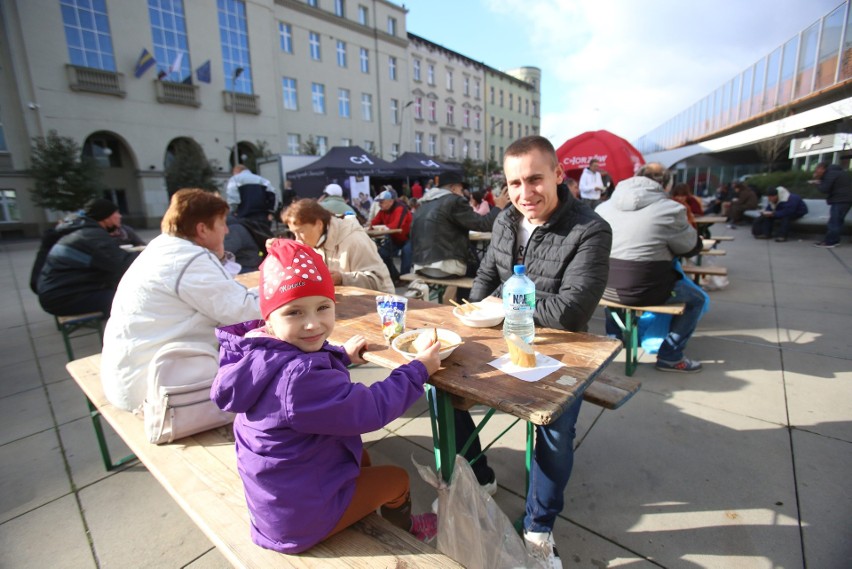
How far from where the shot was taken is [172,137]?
23.1 metres

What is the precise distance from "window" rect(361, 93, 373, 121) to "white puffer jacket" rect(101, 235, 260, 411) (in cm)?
3367

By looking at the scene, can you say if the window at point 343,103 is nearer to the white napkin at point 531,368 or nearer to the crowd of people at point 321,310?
the crowd of people at point 321,310

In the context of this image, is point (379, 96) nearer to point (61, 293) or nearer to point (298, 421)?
point (61, 293)

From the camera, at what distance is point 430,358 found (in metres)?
1.53

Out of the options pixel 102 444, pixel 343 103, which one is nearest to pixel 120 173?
pixel 343 103

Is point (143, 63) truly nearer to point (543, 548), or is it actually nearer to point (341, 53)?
point (341, 53)

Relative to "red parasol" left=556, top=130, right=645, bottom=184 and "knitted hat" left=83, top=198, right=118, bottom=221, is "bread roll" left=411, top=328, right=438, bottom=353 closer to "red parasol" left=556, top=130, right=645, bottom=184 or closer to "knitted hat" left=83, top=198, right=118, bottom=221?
"knitted hat" left=83, top=198, right=118, bottom=221

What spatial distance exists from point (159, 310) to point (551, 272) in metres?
2.00

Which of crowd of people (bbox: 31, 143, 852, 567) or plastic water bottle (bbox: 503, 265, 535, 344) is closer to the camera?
crowd of people (bbox: 31, 143, 852, 567)

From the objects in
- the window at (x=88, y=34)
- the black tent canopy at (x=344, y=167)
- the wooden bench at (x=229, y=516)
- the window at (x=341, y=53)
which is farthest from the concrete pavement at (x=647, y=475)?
the window at (x=341, y=53)

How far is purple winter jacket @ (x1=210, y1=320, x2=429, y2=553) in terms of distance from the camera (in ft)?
3.96

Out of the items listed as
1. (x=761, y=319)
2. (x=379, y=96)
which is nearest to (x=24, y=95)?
(x=379, y=96)

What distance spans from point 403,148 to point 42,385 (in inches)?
1381

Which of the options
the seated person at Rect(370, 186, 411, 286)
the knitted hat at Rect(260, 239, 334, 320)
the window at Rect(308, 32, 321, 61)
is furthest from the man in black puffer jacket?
the window at Rect(308, 32, 321, 61)
